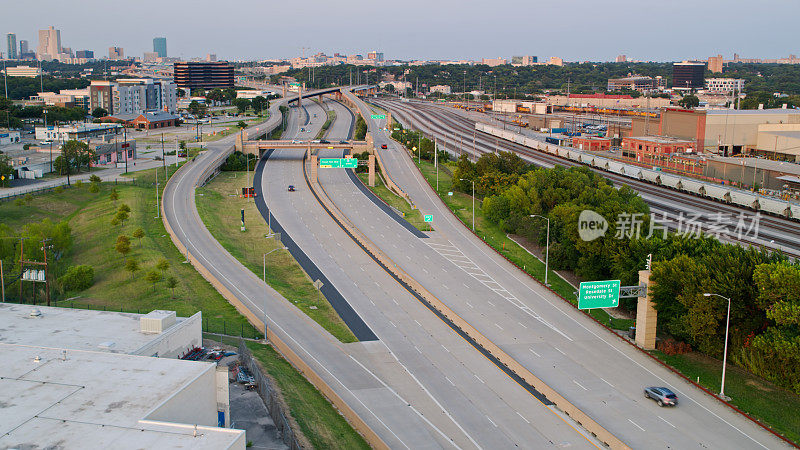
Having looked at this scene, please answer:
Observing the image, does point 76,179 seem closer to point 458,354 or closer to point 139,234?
point 139,234

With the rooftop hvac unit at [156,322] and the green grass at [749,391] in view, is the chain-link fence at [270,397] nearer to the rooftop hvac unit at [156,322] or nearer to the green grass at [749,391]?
the rooftop hvac unit at [156,322]

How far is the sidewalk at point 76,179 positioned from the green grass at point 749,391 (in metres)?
82.8

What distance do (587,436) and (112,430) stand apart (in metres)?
24.0

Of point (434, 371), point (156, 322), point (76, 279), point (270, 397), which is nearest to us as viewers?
point (270, 397)

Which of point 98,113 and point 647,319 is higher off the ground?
point 98,113

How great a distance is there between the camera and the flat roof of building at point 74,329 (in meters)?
40.8

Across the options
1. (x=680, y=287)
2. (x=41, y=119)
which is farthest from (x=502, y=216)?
(x=41, y=119)

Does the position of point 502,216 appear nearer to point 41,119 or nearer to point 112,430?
point 112,430

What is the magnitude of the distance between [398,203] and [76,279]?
44.3 m

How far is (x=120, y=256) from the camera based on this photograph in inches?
2756

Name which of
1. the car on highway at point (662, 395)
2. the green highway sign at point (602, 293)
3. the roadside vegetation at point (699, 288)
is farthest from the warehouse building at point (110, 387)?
the roadside vegetation at point (699, 288)

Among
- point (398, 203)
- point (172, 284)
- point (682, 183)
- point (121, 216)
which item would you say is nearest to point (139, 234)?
point (121, 216)

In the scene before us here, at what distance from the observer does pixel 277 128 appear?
182 metres

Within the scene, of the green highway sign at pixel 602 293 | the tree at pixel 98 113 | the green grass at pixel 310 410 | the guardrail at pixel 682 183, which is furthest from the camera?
the tree at pixel 98 113
